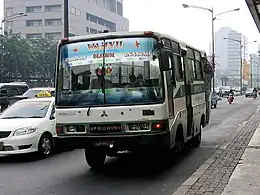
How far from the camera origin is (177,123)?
927cm

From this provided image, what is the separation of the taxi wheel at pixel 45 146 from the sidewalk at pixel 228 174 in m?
3.88

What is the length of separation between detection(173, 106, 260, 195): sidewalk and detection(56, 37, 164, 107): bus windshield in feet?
5.61

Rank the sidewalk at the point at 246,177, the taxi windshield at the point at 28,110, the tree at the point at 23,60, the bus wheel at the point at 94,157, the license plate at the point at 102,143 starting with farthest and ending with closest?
1. the tree at the point at 23,60
2. the taxi windshield at the point at 28,110
3. the bus wheel at the point at 94,157
4. the license plate at the point at 102,143
5. the sidewalk at the point at 246,177

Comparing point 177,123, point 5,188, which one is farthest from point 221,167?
point 5,188

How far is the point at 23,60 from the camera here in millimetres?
58000

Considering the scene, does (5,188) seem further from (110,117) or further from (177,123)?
(177,123)

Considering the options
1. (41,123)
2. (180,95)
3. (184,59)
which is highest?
(184,59)

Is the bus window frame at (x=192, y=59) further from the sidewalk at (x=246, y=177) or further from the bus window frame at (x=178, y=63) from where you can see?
the sidewalk at (x=246, y=177)

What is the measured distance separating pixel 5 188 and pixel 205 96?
7.67 metres

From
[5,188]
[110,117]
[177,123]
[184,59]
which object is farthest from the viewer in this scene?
[184,59]

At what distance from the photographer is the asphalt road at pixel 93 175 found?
25.1ft

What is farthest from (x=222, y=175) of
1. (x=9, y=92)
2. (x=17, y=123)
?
(x=9, y=92)

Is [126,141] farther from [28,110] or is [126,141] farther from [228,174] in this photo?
[28,110]

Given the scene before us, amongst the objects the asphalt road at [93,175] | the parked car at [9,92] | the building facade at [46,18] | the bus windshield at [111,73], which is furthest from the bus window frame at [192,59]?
the building facade at [46,18]
